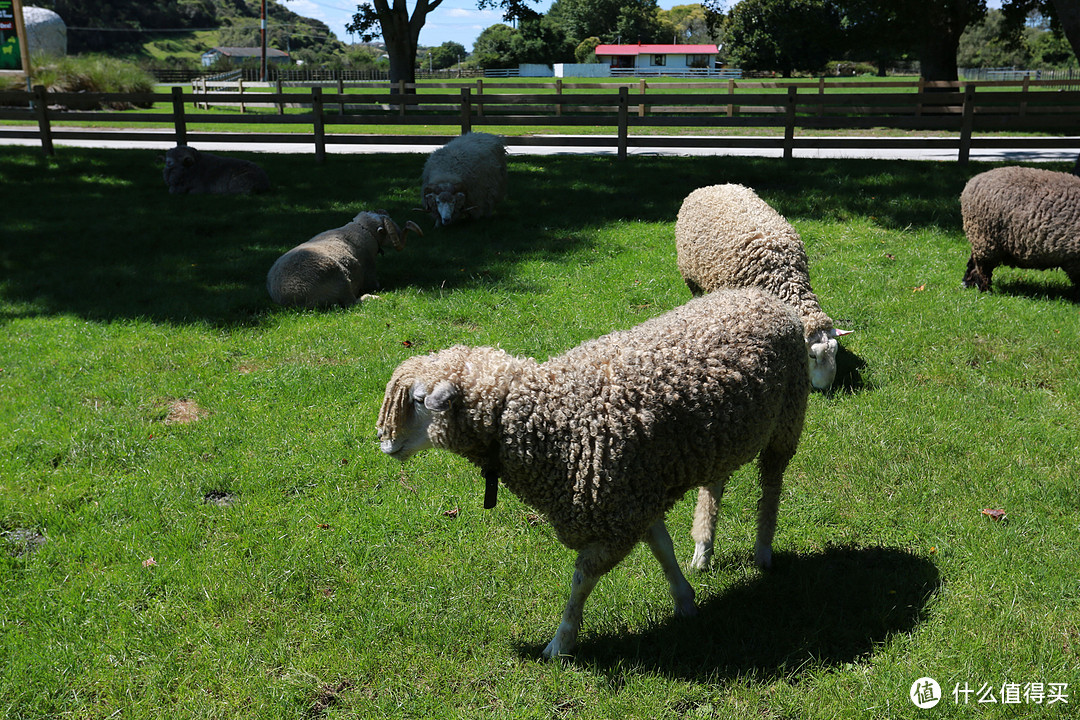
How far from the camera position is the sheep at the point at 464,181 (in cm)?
1126

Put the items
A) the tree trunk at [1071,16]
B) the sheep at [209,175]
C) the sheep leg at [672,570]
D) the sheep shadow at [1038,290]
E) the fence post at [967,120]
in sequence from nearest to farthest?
the sheep leg at [672,570]
the sheep shadow at [1038,290]
the tree trunk at [1071,16]
the sheep at [209,175]
the fence post at [967,120]

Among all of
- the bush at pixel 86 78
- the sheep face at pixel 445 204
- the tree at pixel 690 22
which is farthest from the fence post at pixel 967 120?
the tree at pixel 690 22

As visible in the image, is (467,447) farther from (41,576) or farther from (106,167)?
(106,167)

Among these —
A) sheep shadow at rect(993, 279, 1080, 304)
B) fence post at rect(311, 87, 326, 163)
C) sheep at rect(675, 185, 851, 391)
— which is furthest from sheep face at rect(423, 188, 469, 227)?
sheep shadow at rect(993, 279, 1080, 304)

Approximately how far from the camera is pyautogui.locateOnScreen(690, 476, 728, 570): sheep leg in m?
4.22

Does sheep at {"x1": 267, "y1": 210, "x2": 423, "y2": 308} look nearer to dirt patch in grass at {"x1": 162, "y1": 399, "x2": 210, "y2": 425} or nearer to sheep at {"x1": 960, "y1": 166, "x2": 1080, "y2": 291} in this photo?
dirt patch in grass at {"x1": 162, "y1": 399, "x2": 210, "y2": 425}

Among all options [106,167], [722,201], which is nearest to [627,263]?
[722,201]

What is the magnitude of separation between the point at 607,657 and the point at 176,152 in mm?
13109

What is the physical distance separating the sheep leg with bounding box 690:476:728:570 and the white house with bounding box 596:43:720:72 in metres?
88.9

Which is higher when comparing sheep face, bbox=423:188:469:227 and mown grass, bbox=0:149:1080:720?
sheep face, bbox=423:188:469:227

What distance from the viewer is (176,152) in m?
13.6

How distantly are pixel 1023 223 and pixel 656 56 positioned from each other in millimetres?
93213

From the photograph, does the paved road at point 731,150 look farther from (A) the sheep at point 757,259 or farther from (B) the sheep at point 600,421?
(B) the sheep at point 600,421

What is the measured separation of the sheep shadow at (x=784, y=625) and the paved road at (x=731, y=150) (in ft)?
40.0
